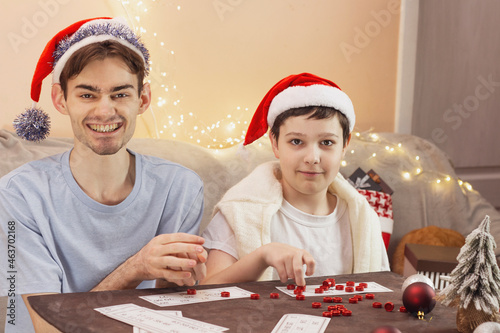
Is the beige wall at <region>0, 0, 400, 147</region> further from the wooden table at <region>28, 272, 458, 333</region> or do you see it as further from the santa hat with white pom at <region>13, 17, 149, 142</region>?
the wooden table at <region>28, 272, 458, 333</region>

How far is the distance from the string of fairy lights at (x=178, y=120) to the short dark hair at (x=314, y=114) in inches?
27.7

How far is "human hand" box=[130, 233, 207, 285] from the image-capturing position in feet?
3.57

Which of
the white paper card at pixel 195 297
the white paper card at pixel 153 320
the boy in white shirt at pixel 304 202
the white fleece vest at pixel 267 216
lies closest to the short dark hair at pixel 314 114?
the boy in white shirt at pixel 304 202

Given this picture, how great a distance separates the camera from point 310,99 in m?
1.59

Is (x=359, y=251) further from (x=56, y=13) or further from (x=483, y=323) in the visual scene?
(x=56, y=13)

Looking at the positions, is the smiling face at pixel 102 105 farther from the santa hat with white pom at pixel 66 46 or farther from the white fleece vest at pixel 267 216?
the white fleece vest at pixel 267 216

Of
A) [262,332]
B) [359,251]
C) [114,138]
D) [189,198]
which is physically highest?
[114,138]

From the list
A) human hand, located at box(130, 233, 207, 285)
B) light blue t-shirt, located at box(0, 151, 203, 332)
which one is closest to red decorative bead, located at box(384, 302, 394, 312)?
human hand, located at box(130, 233, 207, 285)

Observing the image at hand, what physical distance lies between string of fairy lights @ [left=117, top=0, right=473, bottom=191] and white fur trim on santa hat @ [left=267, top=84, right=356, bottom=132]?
723 mm

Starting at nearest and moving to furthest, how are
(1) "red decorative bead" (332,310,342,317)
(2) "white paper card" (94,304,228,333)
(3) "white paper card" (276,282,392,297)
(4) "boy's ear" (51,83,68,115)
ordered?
(2) "white paper card" (94,304,228,333) < (1) "red decorative bead" (332,310,342,317) < (3) "white paper card" (276,282,392,297) < (4) "boy's ear" (51,83,68,115)

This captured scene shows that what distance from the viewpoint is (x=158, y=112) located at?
8.09ft

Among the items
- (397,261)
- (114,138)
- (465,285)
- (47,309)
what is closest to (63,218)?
(114,138)

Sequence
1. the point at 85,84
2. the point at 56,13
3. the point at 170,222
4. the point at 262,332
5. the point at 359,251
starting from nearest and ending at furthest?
1. the point at 262,332
2. the point at 85,84
3. the point at 170,222
4. the point at 359,251
5. the point at 56,13

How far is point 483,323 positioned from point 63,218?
3.21 ft
